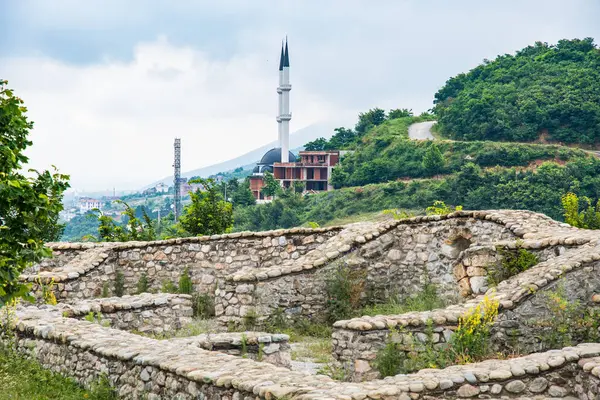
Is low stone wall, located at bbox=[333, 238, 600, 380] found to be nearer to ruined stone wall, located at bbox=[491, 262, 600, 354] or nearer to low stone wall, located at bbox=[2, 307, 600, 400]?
ruined stone wall, located at bbox=[491, 262, 600, 354]

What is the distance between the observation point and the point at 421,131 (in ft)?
289

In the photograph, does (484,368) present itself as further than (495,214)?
No

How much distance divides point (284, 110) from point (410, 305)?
89881 millimetres

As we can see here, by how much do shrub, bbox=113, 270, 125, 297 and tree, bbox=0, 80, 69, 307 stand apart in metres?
6.73

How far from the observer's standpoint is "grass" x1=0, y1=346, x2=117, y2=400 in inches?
295

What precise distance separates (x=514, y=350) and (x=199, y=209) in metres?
12.2

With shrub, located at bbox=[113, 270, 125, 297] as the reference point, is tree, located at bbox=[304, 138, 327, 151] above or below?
above

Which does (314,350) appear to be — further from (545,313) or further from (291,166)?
(291,166)

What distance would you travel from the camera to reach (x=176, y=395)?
6613 millimetres

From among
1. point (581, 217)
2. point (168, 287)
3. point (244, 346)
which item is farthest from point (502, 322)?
point (168, 287)

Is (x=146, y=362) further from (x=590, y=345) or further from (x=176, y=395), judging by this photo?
(x=590, y=345)

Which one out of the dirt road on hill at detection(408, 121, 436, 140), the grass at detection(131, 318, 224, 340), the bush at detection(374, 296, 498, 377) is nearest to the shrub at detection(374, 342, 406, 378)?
the bush at detection(374, 296, 498, 377)

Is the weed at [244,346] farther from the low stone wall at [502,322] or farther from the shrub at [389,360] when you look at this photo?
the shrub at [389,360]

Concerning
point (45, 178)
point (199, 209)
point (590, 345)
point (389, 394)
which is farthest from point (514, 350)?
point (199, 209)
